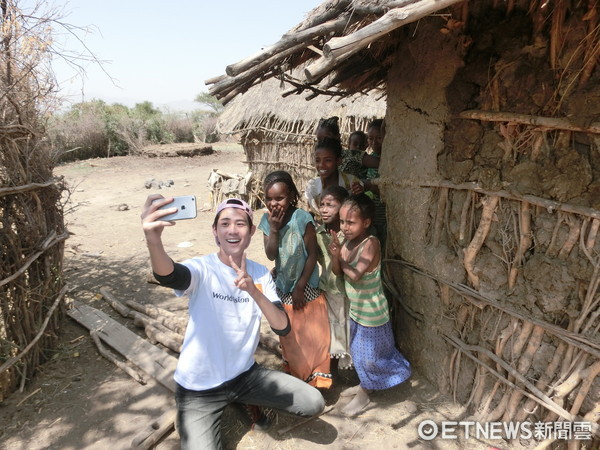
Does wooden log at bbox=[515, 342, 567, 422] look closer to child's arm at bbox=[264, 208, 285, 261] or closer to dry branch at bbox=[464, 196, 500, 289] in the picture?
dry branch at bbox=[464, 196, 500, 289]

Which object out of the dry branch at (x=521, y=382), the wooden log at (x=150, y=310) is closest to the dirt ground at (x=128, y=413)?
the wooden log at (x=150, y=310)

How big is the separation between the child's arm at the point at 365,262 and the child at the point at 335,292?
0.86 feet

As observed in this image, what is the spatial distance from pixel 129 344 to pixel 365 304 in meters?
2.26

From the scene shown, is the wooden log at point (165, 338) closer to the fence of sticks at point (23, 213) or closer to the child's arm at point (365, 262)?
the fence of sticks at point (23, 213)

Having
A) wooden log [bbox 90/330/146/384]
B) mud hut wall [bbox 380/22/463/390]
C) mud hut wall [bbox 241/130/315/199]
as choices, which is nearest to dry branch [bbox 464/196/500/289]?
mud hut wall [bbox 380/22/463/390]

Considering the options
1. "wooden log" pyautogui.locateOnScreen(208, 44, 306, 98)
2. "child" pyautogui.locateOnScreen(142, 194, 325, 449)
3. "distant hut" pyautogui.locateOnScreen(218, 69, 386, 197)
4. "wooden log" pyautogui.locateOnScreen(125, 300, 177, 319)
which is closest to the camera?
"child" pyautogui.locateOnScreen(142, 194, 325, 449)

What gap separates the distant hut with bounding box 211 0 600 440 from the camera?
80.4 inches

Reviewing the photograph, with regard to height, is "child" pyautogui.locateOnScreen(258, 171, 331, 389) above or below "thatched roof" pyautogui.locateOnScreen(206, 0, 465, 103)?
below

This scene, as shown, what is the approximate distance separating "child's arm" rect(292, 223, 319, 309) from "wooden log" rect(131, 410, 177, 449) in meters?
1.17

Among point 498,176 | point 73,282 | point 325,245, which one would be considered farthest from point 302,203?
point 498,176

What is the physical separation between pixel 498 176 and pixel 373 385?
167 centimetres

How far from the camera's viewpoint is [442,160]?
270cm

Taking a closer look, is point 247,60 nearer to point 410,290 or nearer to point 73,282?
point 410,290

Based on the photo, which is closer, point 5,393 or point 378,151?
point 5,393
